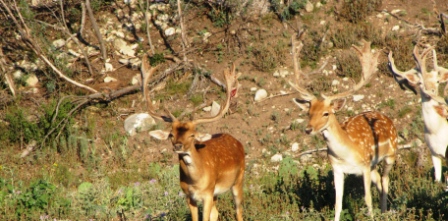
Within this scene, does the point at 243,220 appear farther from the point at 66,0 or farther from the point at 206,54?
the point at 66,0

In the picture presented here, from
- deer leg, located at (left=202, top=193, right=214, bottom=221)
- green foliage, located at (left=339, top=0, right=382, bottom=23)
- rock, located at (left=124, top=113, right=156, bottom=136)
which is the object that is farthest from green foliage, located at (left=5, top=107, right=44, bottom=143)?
green foliage, located at (left=339, top=0, right=382, bottom=23)

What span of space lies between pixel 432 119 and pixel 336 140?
2.00 metres

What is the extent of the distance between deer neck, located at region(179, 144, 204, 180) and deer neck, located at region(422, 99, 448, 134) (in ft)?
11.6

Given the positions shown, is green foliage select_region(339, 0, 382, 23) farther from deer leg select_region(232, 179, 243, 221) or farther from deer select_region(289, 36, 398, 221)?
deer leg select_region(232, 179, 243, 221)

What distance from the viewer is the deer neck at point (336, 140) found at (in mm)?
8672

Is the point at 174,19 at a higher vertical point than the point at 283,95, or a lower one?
higher

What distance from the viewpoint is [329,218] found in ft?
29.9

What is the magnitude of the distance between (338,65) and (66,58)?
5650 mm

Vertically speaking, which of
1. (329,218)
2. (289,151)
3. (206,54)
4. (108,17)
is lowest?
(329,218)

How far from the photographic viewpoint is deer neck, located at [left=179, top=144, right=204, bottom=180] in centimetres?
814

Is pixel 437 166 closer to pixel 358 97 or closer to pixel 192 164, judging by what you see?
pixel 192 164

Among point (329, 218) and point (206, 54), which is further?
point (206, 54)

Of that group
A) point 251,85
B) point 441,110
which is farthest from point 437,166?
point 251,85

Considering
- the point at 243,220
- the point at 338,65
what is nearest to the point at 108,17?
the point at 338,65
